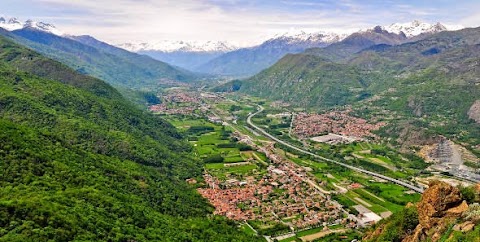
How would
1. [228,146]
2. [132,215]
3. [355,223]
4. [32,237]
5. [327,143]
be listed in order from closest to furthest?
[32,237] → [132,215] → [355,223] → [228,146] → [327,143]

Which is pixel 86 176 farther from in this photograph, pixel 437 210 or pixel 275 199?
pixel 437 210

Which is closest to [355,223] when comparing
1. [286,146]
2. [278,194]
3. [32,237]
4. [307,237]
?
[307,237]

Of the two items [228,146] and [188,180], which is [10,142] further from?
[228,146]

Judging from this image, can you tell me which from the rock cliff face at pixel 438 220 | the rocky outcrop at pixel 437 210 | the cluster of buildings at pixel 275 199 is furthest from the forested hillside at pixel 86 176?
the rocky outcrop at pixel 437 210

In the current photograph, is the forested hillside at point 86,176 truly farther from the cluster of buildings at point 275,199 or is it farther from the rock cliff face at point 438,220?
the rock cliff face at point 438,220

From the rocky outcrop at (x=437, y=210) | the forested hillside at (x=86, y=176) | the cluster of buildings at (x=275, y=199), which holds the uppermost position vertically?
the rocky outcrop at (x=437, y=210)

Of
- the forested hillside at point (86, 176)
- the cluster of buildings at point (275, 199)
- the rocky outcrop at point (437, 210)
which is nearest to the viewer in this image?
the rocky outcrop at point (437, 210)

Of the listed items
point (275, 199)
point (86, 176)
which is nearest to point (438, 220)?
point (275, 199)
